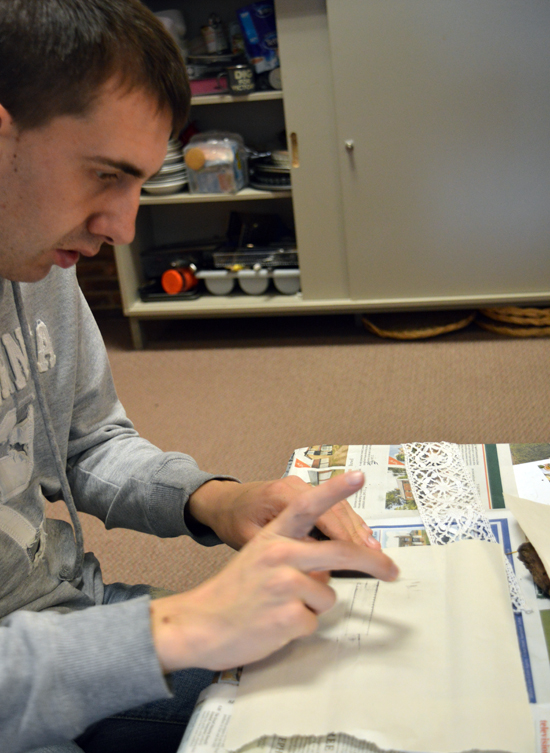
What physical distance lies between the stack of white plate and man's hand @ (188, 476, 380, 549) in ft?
6.33

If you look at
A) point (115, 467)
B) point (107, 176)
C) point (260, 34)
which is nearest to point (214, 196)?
point (260, 34)

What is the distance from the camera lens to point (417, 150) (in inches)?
88.7

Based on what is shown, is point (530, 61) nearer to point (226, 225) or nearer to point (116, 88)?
point (226, 225)

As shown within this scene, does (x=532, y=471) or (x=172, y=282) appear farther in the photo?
(x=172, y=282)

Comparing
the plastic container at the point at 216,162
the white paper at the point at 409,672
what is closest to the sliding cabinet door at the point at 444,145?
the plastic container at the point at 216,162

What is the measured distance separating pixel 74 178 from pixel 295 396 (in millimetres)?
1694

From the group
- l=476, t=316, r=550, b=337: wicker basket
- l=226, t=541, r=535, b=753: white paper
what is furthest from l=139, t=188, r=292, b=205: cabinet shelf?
l=226, t=541, r=535, b=753: white paper

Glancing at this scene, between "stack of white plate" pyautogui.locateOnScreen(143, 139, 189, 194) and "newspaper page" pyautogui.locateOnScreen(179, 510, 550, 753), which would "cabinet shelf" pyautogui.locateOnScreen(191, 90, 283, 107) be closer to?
"stack of white plate" pyautogui.locateOnScreen(143, 139, 189, 194)

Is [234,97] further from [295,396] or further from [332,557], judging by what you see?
[332,557]

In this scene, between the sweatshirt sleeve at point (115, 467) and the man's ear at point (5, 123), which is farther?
the sweatshirt sleeve at point (115, 467)

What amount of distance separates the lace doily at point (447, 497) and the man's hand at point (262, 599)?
14 cm

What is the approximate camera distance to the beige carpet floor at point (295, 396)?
1.88 meters

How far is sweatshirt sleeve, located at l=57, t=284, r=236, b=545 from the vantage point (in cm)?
81

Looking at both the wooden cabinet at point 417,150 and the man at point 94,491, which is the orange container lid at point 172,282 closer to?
the wooden cabinet at point 417,150
